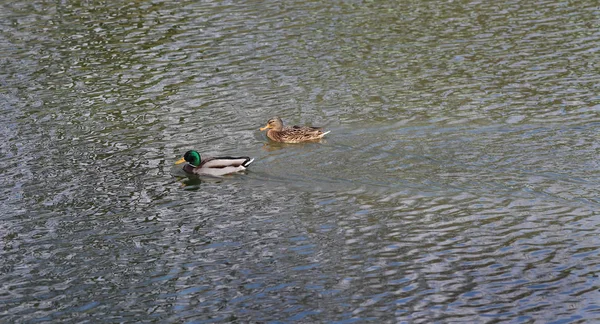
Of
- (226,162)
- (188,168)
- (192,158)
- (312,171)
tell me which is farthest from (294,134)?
(188,168)

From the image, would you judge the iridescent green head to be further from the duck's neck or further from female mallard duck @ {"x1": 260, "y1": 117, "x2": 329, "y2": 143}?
female mallard duck @ {"x1": 260, "y1": 117, "x2": 329, "y2": 143}

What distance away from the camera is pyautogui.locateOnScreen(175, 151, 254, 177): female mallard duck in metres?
A: 16.5

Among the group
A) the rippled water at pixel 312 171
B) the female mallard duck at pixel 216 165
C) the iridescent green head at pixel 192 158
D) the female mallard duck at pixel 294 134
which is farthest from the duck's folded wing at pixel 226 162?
the female mallard duck at pixel 294 134

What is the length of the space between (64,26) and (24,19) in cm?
201

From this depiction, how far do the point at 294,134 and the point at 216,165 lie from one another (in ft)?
6.84

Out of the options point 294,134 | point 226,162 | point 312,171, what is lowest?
point 312,171

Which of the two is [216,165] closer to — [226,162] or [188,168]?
[226,162]

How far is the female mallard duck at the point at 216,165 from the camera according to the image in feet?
54.1

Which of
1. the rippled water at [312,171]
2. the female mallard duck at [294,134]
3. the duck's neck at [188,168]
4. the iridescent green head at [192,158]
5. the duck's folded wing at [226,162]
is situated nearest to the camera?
the rippled water at [312,171]

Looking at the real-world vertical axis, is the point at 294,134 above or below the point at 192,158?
below

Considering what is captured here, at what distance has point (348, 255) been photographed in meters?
12.8

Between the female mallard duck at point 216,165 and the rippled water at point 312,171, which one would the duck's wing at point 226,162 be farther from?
the rippled water at point 312,171

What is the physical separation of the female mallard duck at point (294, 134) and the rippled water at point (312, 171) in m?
0.21

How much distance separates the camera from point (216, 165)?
54.5 feet
